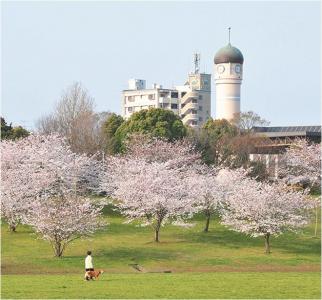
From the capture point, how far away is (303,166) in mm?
71312

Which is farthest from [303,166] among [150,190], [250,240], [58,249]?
[58,249]

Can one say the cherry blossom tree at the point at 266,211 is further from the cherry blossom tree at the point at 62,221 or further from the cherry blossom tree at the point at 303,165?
the cherry blossom tree at the point at 303,165

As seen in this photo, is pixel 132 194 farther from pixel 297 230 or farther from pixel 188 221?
pixel 297 230

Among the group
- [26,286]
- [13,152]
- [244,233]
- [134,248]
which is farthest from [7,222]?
[26,286]

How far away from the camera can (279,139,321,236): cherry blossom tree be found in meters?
70.0

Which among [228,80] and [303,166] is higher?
[228,80]

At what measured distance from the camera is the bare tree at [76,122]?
69.8 meters

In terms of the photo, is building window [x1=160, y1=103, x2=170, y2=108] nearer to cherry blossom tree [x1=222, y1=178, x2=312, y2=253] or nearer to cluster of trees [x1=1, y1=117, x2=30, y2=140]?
cluster of trees [x1=1, y1=117, x2=30, y2=140]

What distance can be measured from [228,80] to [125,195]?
68.6 m

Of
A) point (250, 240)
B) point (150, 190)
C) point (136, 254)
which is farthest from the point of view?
point (150, 190)

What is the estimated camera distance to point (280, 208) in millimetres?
47500

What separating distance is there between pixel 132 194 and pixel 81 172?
7.91 meters

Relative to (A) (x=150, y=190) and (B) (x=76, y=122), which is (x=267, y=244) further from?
(B) (x=76, y=122)

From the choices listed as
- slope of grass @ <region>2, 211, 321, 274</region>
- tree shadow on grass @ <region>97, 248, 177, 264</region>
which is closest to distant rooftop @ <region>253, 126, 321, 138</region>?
slope of grass @ <region>2, 211, 321, 274</region>
